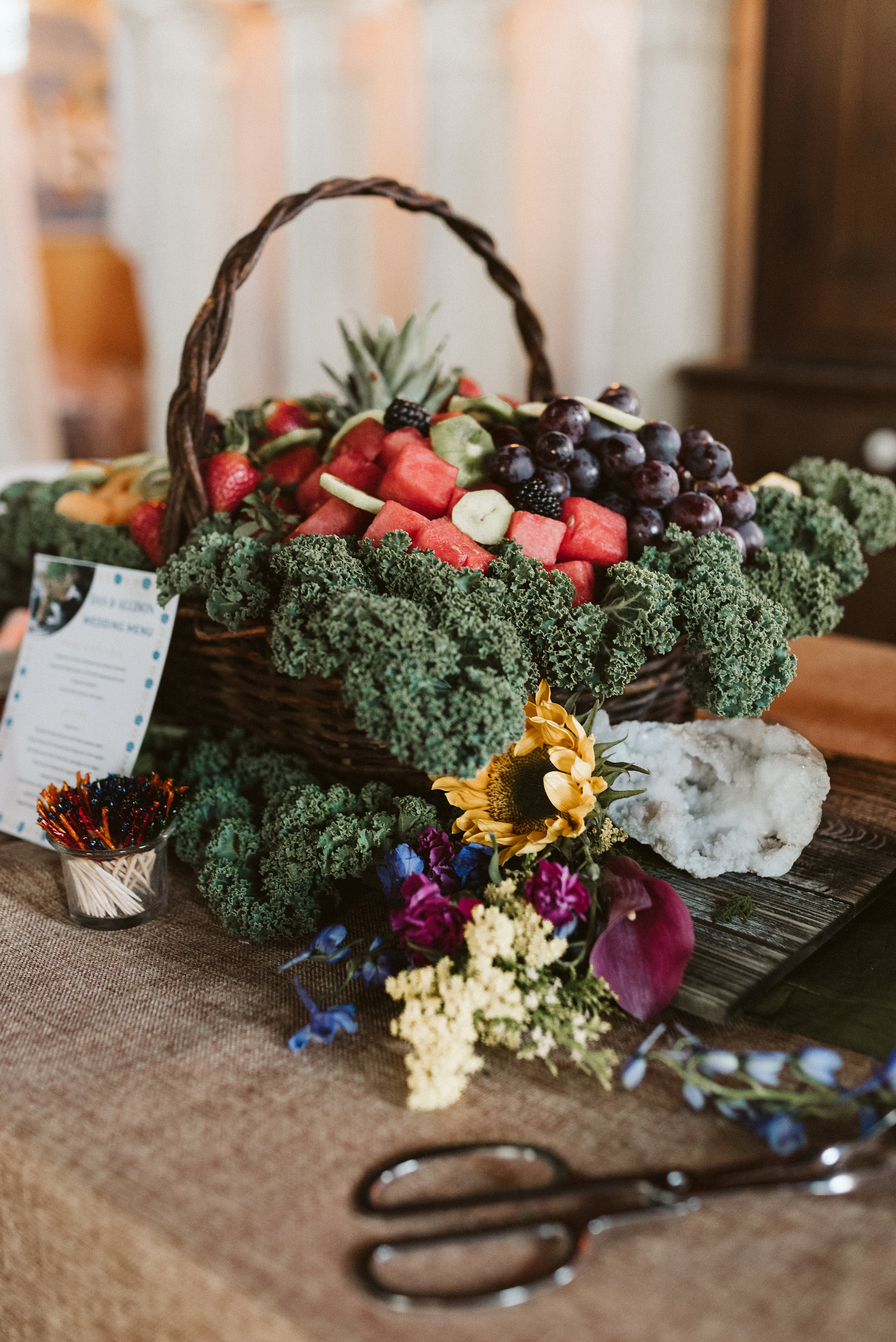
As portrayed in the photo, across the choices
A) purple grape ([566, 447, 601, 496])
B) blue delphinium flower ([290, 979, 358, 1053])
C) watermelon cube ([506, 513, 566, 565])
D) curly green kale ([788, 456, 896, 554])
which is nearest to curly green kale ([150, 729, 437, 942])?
blue delphinium flower ([290, 979, 358, 1053])

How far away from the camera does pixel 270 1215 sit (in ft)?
1.79

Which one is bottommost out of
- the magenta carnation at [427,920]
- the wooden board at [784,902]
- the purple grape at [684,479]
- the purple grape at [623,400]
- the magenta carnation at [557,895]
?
the wooden board at [784,902]

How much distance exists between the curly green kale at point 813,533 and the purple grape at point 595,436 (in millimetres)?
194

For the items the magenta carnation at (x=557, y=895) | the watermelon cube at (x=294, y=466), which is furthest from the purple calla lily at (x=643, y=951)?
the watermelon cube at (x=294, y=466)

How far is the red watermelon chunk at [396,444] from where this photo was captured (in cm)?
100

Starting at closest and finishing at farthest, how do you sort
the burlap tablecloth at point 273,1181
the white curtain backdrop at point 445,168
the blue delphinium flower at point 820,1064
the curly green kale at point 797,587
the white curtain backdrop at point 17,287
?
the burlap tablecloth at point 273,1181 → the blue delphinium flower at point 820,1064 → the curly green kale at point 797,587 → the white curtain backdrop at point 445,168 → the white curtain backdrop at point 17,287

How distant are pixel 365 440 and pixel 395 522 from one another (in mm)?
178

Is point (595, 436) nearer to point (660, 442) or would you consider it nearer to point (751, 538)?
point (660, 442)

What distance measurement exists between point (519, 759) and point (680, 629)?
0.17 metres

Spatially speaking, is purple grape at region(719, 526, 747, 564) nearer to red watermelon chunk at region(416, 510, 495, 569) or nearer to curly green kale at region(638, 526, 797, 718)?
curly green kale at region(638, 526, 797, 718)

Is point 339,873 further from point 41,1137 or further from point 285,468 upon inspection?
point 285,468

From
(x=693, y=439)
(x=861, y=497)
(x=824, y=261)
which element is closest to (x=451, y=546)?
(x=693, y=439)

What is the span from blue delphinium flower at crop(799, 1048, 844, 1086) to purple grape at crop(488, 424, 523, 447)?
0.62 m

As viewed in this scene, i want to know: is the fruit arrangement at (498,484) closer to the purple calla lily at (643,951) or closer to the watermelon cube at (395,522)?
the watermelon cube at (395,522)
